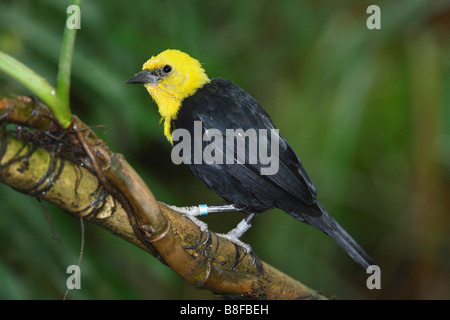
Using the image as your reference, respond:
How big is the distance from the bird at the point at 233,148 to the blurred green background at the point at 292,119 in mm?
286

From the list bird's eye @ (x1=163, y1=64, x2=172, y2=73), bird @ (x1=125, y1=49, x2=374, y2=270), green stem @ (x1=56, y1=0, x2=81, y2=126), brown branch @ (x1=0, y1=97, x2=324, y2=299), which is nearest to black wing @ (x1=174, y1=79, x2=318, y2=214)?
bird @ (x1=125, y1=49, x2=374, y2=270)

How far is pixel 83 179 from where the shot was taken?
158 centimetres

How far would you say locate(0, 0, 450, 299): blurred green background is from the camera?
2.68 metres

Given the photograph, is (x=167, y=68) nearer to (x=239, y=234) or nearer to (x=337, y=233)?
(x=239, y=234)

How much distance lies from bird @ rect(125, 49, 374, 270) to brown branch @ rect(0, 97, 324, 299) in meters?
0.62

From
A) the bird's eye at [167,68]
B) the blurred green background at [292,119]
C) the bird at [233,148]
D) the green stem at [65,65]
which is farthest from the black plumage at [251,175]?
the green stem at [65,65]

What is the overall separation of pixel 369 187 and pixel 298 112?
4.53ft

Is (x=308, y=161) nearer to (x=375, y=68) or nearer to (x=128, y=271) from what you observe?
(x=375, y=68)

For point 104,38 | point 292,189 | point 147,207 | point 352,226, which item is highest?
point 104,38

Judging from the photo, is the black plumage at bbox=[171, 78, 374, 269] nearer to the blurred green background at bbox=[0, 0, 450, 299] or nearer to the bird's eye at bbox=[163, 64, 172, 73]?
the bird's eye at bbox=[163, 64, 172, 73]

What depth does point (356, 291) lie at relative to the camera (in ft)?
17.1

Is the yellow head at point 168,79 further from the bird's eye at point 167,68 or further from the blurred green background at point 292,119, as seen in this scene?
the blurred green background at point 292,119

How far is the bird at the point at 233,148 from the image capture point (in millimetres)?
2510
